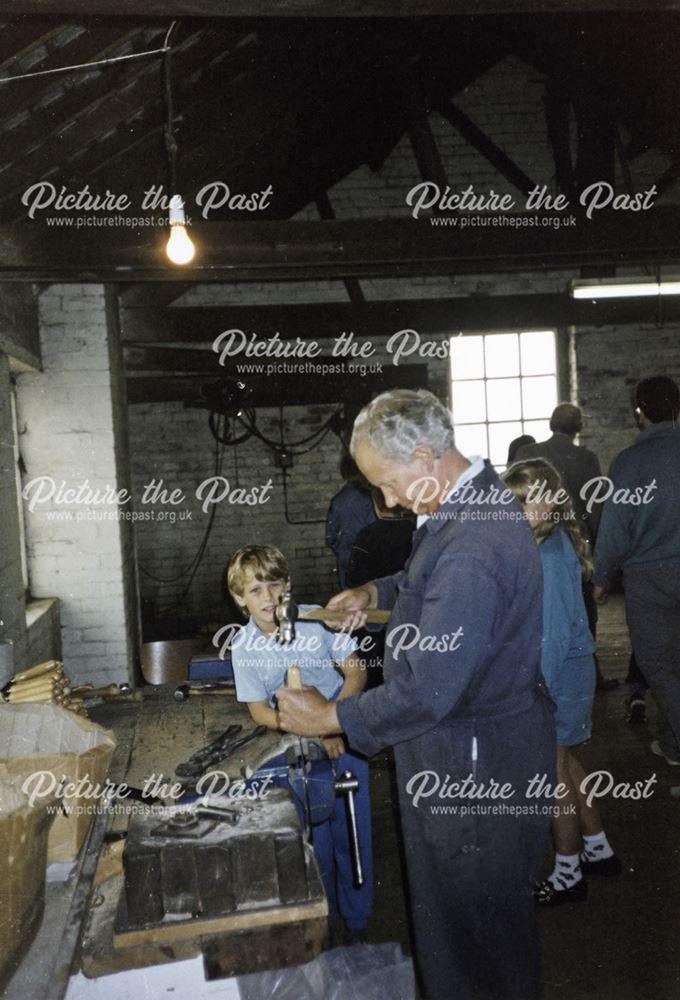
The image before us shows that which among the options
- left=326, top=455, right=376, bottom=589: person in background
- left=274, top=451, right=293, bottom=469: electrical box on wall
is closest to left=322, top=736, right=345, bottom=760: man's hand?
left=326, top=455, right=376, bottom=589: person in background

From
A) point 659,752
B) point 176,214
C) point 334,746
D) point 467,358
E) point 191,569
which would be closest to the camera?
point 334,746

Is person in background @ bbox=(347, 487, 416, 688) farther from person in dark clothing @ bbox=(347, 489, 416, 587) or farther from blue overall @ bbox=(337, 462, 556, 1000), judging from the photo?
blue overall @ bbox=(337, 462, 556, 1000)

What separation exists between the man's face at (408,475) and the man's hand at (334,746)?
106 cm

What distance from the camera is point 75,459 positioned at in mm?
4582

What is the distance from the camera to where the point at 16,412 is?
14.9ft

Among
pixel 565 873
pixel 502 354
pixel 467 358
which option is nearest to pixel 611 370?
pixel 502 354

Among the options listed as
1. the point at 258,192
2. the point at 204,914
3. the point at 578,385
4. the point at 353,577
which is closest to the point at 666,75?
the point at 578,385

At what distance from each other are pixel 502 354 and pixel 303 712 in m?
7.27

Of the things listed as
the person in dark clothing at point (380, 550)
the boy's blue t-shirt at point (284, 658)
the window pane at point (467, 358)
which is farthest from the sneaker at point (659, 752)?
the window pane at point (467, 358)

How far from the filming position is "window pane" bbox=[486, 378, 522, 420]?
8.56 meters

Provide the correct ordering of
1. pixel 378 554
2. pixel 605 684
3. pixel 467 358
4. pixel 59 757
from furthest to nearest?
pixel 467 358 < pixel 605 684 < pixel 378 554 < pixel 59 757

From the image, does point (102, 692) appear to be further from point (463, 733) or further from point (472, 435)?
point (472, 435)

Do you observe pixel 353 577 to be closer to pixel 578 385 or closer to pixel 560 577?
pixel 560 577

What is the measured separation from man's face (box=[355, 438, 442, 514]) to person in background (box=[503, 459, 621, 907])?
0.88 m
